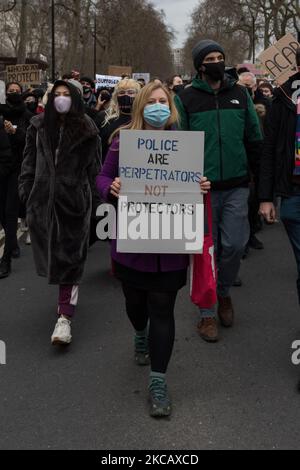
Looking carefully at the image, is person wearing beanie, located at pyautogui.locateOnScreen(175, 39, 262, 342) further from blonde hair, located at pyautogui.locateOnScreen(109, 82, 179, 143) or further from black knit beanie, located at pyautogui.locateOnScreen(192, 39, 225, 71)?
blonde hair, located at pyautogui.locateOnScreen(109, 82, 179, 143)

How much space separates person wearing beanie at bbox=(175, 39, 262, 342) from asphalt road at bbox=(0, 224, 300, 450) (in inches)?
16.1

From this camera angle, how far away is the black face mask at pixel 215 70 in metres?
3.97

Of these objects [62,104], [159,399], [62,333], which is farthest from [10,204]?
[159,399]

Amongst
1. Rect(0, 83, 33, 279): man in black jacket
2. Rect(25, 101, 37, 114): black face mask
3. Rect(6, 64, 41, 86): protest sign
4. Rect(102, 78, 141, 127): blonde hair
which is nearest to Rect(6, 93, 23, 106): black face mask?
Rect(0, 83, 33, 279): man in black jacket

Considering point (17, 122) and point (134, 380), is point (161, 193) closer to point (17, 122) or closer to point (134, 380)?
point (134, 380)

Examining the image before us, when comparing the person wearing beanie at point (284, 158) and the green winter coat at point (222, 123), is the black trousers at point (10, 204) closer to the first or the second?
the green winter coat at point (222, 123)

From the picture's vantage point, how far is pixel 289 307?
4.77 metres

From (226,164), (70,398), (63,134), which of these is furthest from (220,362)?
(63,134)

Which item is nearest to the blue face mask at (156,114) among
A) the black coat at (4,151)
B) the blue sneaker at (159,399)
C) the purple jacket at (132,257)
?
the purple jacket at (132,257)

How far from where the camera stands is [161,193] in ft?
10.3

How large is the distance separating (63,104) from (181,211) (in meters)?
1.31

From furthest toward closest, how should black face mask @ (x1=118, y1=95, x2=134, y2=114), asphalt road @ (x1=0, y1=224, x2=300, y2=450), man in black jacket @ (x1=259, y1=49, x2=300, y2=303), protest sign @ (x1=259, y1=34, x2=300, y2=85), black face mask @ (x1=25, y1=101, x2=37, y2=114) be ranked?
black face mask @ (x1=25, y1=101, x2=37, y2=114) < protest sign @ (x1=259, y1=34, x2=300, y2=85) < black face mask @ (x1=118, y1=95, x2=134, y2=114) < man in black jacket @ (x1=259, y1=49, x2=300, y2=303) < asphalt road @ (x1=0, y1=224, x2=300, y2=450)

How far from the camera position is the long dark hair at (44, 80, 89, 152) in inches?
158

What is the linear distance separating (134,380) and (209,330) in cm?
83
